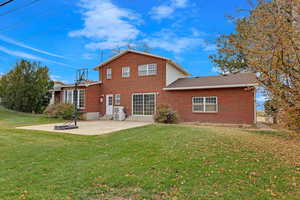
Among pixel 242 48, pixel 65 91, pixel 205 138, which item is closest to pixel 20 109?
pixel 65 91

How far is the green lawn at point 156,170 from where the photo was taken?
142 inches

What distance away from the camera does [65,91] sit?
20.7 m

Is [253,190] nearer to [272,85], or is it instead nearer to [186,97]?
[272,85]

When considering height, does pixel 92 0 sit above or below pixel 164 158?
above

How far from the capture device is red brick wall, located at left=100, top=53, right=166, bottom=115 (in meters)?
17.6

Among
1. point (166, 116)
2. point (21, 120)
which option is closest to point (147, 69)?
point (166, 116)

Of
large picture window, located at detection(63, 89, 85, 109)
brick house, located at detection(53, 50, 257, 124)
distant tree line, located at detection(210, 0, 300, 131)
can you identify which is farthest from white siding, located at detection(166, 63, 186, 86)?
distant tree line, located at detection(210, 0, 300, 131)

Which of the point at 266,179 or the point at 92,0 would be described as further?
the point at 92,0

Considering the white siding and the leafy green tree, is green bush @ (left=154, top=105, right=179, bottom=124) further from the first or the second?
the leafy green tree

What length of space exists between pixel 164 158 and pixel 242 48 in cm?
380

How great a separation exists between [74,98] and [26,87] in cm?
564

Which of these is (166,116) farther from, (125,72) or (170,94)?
(125,72)

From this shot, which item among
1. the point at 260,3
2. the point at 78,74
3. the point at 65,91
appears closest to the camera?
the point at 260,3

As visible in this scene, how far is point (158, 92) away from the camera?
17.6 metres
